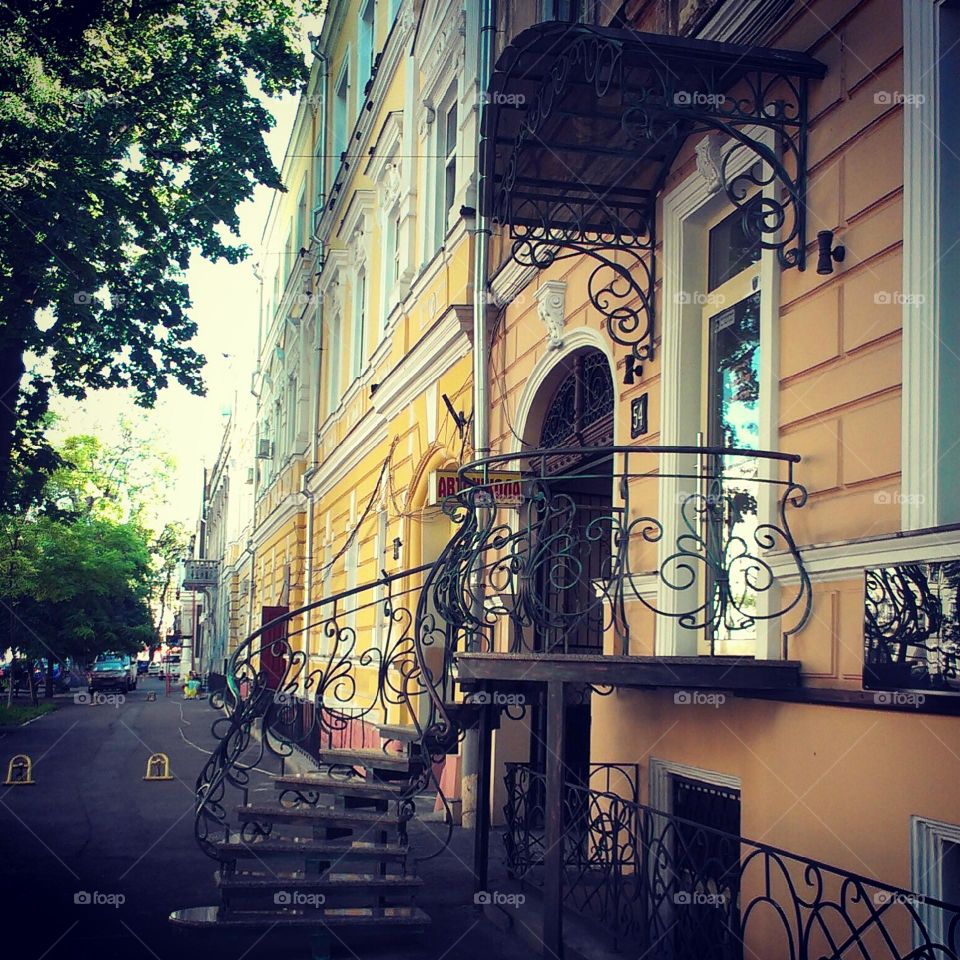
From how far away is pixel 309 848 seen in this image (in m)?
7.57

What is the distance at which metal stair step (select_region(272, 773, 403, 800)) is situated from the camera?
786 cm

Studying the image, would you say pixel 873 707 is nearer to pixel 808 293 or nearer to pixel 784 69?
pixel 808 293

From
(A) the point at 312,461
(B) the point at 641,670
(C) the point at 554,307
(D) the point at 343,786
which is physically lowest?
(D) the point at 343,786

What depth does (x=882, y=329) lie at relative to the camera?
5137mm

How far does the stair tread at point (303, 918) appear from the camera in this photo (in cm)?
706

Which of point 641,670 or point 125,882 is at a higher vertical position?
point 641,670

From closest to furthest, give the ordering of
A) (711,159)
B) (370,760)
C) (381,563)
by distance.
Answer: (711,159) < (370,760) < (381,563)

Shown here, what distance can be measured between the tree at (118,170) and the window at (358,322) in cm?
323

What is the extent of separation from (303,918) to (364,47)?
54.7 ft

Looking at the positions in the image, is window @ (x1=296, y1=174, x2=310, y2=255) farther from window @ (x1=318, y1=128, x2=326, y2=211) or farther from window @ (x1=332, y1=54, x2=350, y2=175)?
window @ (x1=332, y1=54, x2=350, y2=175)

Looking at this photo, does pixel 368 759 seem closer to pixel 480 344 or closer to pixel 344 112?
pixel 480 344

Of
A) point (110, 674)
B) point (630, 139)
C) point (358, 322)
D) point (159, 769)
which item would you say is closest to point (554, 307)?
point (630, 139)

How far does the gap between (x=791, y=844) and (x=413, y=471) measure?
30.0ft

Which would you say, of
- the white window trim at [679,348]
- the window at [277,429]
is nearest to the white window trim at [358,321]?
the window at [277,429]
